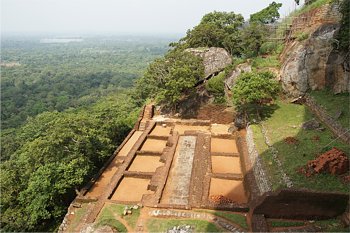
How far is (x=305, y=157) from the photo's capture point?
14.3 metres

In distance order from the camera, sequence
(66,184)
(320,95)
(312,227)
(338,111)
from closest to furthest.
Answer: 1. (312,227)
2. (66,184)
3. (338,111)
4. (320,95)

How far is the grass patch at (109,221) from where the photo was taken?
12.0 meters


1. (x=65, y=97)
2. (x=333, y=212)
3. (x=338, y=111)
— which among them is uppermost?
(x=338, y=111)

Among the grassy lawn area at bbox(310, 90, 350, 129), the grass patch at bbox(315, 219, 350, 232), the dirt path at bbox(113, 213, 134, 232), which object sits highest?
the grassy lawn area at bbox(310, 90, 350, 129)

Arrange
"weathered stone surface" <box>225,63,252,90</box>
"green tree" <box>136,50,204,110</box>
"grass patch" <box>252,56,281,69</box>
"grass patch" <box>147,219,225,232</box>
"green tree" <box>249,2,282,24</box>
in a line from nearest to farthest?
"grass patch" <box>147,219,225,232</box> < "grass patch" <box>252,56,281,69</box> < "green tree" <box>136,50,204,110</box> < "weathered stone surface" <box>225,63,252,90</box> < "green tree" <box>249,2,282,24</box>

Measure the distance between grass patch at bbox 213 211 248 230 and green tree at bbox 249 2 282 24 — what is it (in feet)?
94.8

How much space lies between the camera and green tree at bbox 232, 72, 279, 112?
20.1 m

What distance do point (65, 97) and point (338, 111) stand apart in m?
84.3

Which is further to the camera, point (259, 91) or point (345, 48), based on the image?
point (259, 91)

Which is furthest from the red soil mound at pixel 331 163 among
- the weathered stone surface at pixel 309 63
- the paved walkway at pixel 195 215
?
the weathered stone surface at pixel 309 63

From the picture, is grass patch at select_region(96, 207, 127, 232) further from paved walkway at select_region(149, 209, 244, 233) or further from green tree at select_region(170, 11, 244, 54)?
green tree at select_region(170, 11, 244, 54)

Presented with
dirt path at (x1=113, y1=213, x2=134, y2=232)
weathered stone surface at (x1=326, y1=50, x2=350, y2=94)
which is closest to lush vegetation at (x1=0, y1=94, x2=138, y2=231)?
dirt path at (x1=113, y1=213, x2=134, y2=232)

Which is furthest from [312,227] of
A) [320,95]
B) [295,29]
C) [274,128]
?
[295,29]

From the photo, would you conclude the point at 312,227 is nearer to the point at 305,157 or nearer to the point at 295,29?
the point at 305,157
